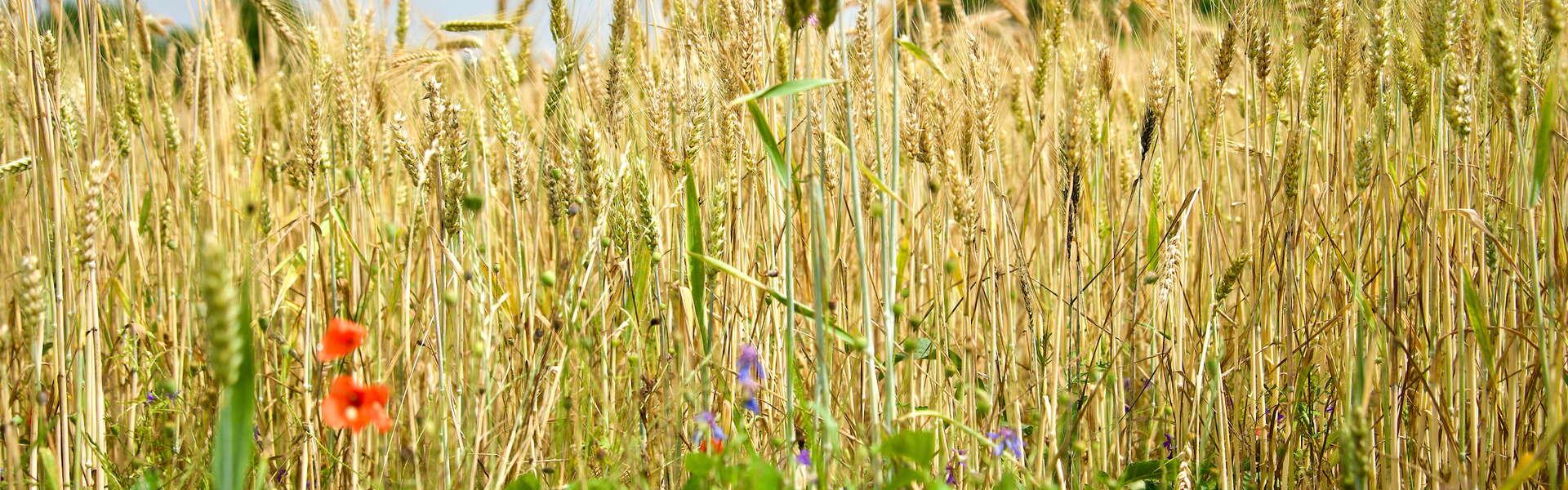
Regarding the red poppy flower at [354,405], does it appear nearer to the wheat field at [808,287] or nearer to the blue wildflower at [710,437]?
the wheat field at [808,287]

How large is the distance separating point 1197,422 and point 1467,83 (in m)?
0.54

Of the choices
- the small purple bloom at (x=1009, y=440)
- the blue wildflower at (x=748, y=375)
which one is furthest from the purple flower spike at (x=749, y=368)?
the small purple bloom at (x=1009, y=440)

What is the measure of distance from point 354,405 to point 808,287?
2.97 ft

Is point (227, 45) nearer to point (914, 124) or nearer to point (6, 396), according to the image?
point (6, 396)

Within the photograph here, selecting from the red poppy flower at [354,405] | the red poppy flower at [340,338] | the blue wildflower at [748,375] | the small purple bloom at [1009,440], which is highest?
the red poppy flower at [340,338]

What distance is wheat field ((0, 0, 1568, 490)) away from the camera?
1.11 m

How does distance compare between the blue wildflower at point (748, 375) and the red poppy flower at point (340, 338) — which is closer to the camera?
the red poppy flower at point (340, 338)

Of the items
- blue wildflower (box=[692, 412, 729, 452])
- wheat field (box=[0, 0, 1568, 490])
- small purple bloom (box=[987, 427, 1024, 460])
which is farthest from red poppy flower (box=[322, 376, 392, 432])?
small purple bloom (box=[987, 427, 1024, 460])

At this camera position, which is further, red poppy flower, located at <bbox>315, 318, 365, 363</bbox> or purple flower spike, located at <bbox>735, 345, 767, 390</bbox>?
purple flower spike, located at <bbox>735, 345, 767, 390</bbox>

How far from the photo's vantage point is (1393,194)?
1779mm

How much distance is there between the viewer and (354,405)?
0.98 metres

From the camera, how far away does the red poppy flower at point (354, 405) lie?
Result: 94 centimetres

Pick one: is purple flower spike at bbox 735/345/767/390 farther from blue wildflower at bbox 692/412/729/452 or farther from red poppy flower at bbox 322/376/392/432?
red poppy flower at bbox 322/376/392/432

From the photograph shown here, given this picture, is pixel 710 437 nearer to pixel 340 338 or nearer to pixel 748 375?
pixel 748 375
